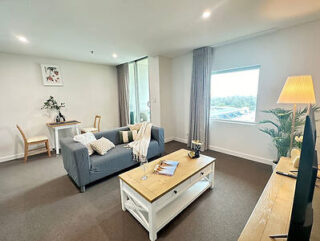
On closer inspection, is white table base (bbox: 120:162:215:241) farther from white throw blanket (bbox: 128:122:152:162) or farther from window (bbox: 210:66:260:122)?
window (bbox: 210:66:260:122)

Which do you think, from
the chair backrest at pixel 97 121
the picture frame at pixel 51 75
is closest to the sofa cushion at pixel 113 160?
the chair backrest at pixel 97 121

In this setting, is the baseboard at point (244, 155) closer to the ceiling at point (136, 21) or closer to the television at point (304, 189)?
the ceiling at point (136, 21)

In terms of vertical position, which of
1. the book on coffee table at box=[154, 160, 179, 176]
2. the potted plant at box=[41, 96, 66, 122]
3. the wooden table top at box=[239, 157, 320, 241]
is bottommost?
the book on coffee table at box=[154, 160, 179, 176]

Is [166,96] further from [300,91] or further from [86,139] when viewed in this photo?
[300,91]

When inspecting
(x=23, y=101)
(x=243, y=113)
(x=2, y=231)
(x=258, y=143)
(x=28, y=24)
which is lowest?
(x=2, y=231)

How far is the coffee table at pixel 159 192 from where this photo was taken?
4.65 ft

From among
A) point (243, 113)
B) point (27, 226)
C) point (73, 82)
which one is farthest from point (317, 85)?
point (73, 82)

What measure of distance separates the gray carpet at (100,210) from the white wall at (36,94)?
4.14 feet

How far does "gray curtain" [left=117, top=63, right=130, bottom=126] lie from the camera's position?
4.80 meters

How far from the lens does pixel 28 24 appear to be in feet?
6.95

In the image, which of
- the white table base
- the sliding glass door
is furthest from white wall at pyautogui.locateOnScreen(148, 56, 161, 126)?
the white table base

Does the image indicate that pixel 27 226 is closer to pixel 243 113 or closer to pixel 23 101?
pixel 23 101

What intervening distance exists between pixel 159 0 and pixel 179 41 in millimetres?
1324

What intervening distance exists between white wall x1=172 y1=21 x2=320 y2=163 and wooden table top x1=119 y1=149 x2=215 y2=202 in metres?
1.53
